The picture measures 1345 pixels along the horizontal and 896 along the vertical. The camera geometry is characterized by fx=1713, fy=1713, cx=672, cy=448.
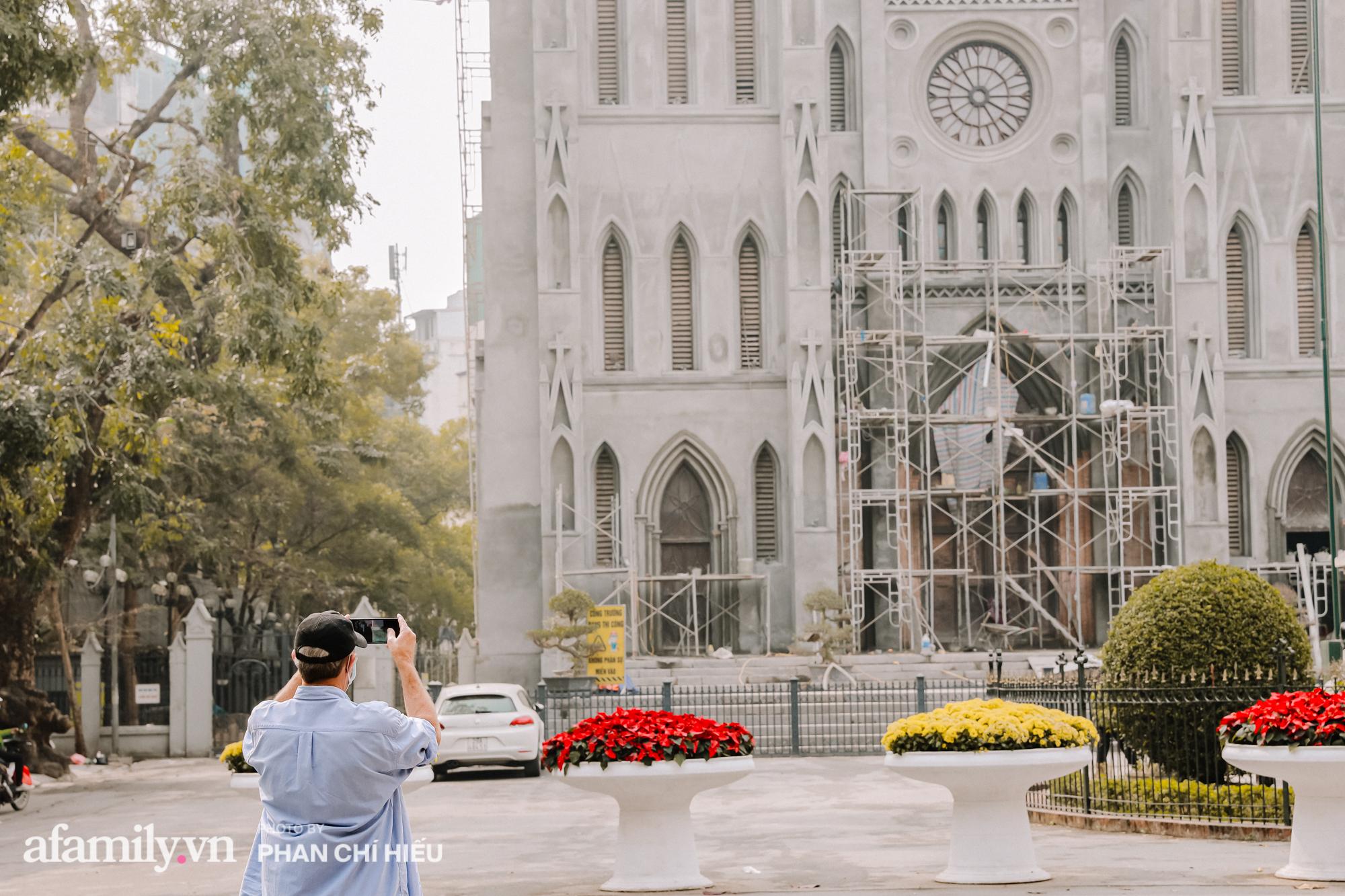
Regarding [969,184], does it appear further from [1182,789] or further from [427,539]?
[1182,789]

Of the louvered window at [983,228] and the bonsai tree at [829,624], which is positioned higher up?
the louvered window at [983,228]

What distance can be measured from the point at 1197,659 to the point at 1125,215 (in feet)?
81.8

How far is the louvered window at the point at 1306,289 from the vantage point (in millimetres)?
36188

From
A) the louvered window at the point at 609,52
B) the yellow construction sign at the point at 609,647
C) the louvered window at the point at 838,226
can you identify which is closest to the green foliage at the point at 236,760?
the yellow construction sign at the point at 609,647

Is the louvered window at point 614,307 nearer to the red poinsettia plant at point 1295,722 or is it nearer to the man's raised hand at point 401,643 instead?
the red poinsettia plant at point 1295,722

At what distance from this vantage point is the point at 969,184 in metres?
36.5

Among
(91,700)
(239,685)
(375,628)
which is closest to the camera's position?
(375,628)

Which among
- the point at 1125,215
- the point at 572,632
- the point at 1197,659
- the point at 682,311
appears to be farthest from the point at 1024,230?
the point at 1197,659

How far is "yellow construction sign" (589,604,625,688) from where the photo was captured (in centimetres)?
2766

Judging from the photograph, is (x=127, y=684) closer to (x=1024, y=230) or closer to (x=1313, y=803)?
(x=1024, y=230)

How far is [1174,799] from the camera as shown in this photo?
13359mm

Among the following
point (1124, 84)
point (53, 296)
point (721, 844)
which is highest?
point (1124, 84)

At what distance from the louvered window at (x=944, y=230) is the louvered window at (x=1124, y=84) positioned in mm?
4220

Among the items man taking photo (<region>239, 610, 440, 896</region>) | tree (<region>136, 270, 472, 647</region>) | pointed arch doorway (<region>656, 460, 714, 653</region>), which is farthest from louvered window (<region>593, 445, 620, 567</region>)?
man taking photo (<region>239, 610, 440, 896</region>)
